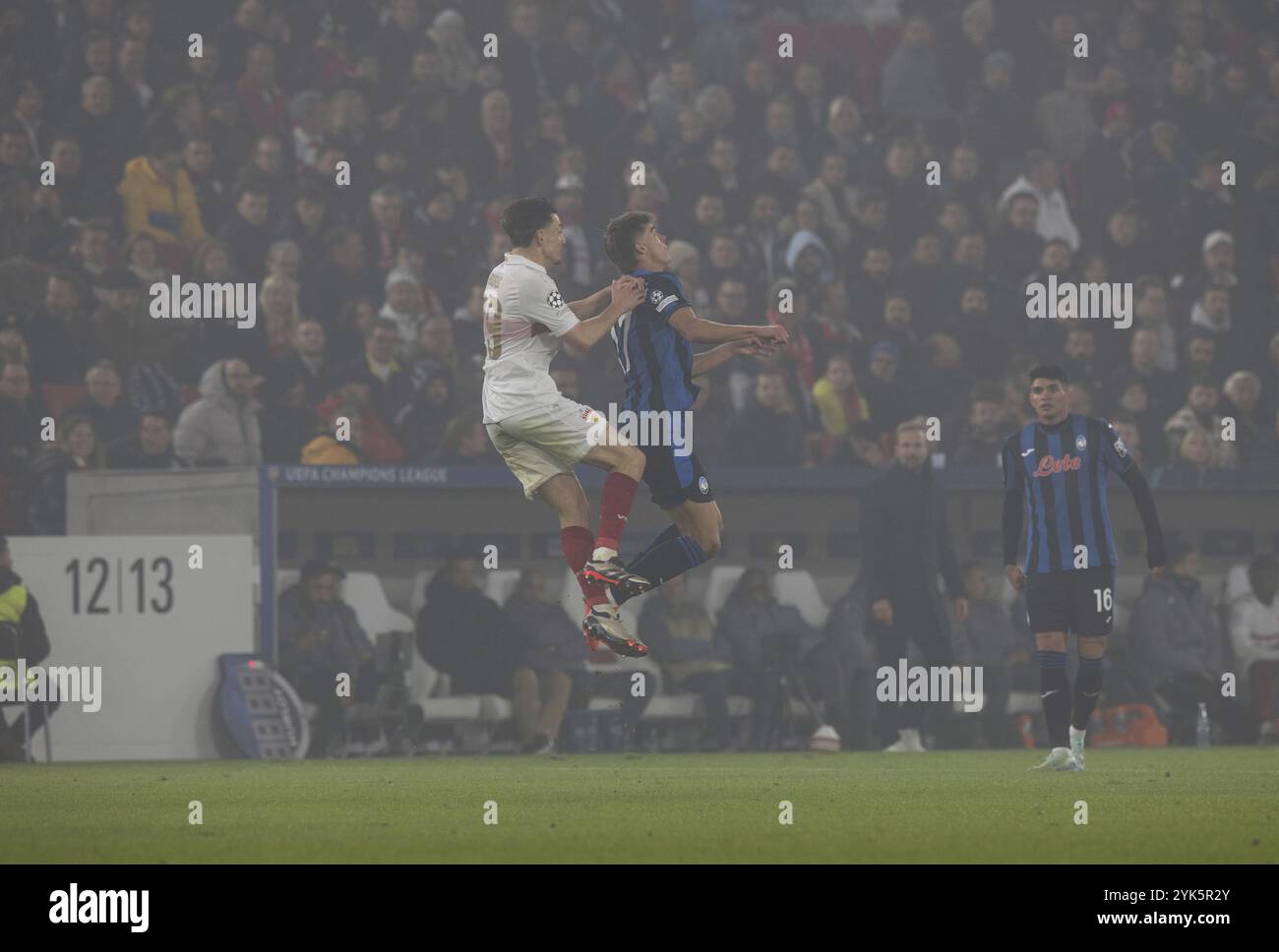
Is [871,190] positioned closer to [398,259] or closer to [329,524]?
[398,259]

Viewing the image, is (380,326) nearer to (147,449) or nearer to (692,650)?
(147,449)

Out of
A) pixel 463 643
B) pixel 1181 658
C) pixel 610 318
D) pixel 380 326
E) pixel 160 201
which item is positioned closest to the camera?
pixel 610 318

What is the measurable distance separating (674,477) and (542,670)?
5.96m

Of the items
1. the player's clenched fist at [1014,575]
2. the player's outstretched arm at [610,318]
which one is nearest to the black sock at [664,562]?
the player's outstretched arm at [610,318]

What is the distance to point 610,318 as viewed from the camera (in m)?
10.0

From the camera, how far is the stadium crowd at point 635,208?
17.4 m

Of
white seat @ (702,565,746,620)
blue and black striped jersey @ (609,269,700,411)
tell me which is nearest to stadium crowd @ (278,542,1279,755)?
white seat @ (702,565,746,620)

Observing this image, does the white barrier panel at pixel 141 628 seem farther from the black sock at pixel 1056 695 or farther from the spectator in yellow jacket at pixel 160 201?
the black sock at pixel 1056 695

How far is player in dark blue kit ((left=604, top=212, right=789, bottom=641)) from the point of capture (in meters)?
10.5

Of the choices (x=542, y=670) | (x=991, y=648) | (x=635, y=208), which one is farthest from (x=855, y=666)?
(x=635, y=208)

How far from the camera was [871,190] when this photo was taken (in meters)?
20.3

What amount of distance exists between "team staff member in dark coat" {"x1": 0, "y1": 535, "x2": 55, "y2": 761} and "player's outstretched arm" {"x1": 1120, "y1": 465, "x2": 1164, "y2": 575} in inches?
293

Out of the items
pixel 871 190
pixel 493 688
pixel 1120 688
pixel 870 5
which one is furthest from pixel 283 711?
pixel 870 5

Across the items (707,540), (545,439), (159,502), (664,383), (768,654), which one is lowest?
(768,654)
